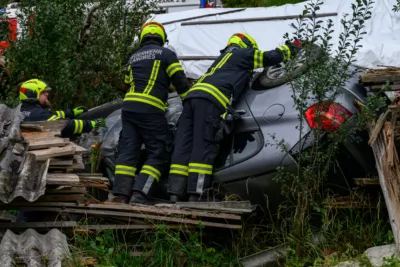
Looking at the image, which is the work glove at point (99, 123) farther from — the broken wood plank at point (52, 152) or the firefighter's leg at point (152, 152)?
the broken wood plank at point (52, 152)

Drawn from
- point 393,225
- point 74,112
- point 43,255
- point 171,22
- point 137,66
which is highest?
point 171,22

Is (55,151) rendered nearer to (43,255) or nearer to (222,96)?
(43,255)

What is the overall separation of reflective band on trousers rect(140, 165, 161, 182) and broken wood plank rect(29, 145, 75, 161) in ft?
2.90

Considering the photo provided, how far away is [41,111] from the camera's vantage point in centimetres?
800

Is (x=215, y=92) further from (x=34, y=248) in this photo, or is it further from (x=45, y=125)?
(x=34, y=248)

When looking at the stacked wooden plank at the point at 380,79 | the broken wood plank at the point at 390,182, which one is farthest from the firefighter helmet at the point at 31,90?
the broken wood plank at the point at 390,182

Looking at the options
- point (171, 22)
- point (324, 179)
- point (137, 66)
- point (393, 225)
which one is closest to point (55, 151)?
point (137, 66)

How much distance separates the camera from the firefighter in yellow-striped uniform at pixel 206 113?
22.3 ft

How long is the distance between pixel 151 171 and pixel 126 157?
1.10ft

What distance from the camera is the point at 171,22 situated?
9.92 metres

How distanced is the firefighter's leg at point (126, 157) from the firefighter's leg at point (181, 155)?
1.53 feet

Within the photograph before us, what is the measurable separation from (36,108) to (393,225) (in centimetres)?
412

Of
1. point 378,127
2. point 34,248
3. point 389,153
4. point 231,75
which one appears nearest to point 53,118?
point 231,75

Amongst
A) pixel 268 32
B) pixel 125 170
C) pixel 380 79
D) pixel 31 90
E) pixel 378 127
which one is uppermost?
pixel 268 32
